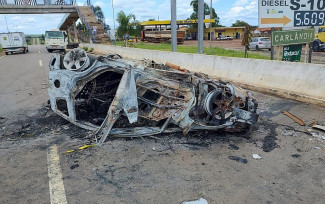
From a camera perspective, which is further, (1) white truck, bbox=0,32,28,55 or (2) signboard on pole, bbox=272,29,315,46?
(1) white truck, bbox=0,32,28,55

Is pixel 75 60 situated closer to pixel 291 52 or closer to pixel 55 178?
pixel 55 178

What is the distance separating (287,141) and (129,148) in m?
2.70

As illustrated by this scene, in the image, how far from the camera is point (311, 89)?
21.2 feet

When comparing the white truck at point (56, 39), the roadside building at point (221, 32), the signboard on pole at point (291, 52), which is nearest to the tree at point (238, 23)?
the roadside building at point (221, 32)

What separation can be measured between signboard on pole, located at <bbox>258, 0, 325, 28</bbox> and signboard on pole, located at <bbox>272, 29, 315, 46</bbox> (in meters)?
0.59

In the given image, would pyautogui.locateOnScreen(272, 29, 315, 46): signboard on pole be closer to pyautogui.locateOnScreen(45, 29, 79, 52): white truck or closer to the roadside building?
pyautogui.locateOnScreen(45, 29, 79, 52): white truck

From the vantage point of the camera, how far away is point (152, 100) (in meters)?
4.61

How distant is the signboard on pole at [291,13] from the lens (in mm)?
8695

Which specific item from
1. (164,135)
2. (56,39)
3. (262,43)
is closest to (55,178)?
(164,135)

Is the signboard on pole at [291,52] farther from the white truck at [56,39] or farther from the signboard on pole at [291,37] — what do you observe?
the white truck at [56,39]

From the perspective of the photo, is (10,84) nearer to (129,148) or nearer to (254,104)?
(129,148)

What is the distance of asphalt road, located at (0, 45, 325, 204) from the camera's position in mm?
2881

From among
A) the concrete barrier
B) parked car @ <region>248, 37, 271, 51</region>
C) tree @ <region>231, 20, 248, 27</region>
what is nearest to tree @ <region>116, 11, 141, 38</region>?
parked car @ <region>248, 37, 271, 51</region>

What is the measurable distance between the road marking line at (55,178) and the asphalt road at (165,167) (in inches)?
0.4
